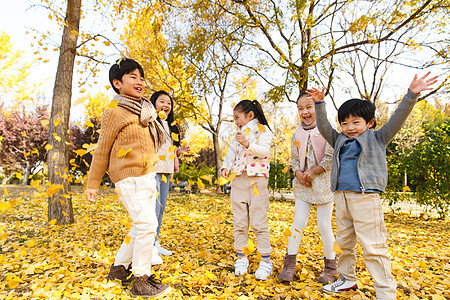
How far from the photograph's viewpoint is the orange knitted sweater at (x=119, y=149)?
1.97 metres

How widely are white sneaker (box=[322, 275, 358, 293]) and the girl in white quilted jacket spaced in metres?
0.50

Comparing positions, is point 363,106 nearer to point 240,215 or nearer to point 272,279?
point 240,215

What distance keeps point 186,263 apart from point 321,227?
1355 millimetres

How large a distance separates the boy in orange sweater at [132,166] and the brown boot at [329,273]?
1.28 meters

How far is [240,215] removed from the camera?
2.49 metres

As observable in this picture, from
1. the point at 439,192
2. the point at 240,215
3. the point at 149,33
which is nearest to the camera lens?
the point at 240,215

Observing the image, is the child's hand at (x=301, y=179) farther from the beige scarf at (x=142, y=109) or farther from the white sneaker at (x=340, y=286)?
the beige scarf at (x=142, y=109)

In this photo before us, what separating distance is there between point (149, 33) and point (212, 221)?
855 centimetres

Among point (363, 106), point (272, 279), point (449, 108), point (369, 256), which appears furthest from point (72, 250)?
point (449, 108)

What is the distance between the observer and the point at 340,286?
202 centimetres

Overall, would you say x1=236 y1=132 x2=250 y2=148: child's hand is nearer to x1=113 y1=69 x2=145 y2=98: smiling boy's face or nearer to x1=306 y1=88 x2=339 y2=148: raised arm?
x1=306 y1=88 x2=339 y2=148: raised arm

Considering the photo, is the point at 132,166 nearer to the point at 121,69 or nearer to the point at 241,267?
the point at 121,69

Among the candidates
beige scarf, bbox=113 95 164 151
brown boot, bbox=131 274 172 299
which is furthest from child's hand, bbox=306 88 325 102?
brown boot, bbox=131 274 172 299

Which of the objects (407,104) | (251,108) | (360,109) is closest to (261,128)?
(251,108)
